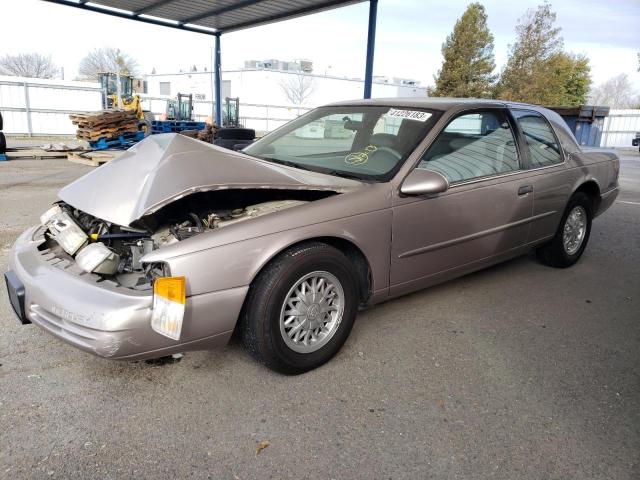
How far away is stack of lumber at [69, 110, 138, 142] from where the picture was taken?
518 inches

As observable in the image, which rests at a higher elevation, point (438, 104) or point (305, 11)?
point (305, 11)

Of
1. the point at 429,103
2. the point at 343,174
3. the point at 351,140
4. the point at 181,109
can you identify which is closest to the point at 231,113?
the point at 181,109

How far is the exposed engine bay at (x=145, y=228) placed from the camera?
2.53 m

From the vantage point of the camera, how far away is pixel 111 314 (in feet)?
7.18

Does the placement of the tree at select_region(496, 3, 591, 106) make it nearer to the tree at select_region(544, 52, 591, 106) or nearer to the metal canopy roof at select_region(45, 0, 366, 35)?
the tree at select_region(544, 52, 591, 106)

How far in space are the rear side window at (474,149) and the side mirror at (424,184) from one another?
23 centimetres

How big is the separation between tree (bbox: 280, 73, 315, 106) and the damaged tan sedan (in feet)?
165

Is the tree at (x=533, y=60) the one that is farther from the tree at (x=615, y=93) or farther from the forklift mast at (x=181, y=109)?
the tree at (x=615, y=93)

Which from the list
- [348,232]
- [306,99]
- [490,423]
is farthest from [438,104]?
[306,99]

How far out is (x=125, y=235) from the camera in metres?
2.81

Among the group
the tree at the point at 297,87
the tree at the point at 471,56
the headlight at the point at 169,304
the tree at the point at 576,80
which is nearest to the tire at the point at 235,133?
the headlight at the point at 169,304

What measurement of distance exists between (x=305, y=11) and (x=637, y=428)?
12.1 meters

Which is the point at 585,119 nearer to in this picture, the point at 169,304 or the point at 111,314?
the point at 169,304

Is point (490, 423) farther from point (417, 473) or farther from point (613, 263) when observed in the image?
point (613, 263)
